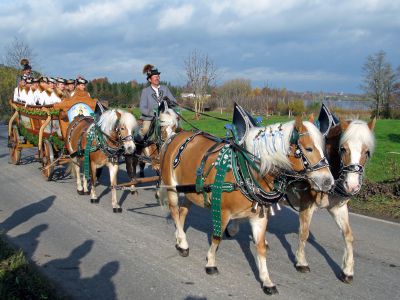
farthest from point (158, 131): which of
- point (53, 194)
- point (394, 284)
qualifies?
point (394, 284)

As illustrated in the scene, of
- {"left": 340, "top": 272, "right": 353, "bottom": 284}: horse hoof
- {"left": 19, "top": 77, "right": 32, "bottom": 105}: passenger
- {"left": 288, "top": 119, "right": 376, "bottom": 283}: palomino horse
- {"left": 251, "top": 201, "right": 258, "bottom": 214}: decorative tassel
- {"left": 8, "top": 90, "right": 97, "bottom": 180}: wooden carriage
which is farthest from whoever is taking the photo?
{"left": 19, "top": 77, "right": 32, "bottom": 105}: passenger

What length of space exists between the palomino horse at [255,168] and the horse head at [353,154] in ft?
1.14

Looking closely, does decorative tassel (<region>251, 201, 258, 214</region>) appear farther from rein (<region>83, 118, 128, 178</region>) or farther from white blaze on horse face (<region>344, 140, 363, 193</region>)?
rein (<region>83, 118, 128, 178</region>)

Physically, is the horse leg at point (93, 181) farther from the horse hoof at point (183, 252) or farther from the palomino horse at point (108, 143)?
the horse hoof at point (183, 252)

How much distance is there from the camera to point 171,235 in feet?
21.2

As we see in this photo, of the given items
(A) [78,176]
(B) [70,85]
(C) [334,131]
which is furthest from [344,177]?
(B) [70,85]

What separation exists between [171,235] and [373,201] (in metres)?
4.15

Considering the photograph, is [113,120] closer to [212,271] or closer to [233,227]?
[233,227]

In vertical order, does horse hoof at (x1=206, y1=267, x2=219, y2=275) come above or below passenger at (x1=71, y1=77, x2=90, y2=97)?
below

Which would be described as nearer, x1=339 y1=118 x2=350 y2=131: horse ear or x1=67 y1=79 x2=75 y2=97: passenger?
x1=339 y1=118 x2=350 y2=131: horse ear

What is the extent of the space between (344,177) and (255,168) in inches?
35.1

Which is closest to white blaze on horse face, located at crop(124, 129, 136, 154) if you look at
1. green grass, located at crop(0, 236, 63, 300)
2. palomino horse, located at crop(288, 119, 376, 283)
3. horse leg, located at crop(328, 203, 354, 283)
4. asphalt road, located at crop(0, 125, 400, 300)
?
asphalt road, located at crop(0, 125, 400, 300)

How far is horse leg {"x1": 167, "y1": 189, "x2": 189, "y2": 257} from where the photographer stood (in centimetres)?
570

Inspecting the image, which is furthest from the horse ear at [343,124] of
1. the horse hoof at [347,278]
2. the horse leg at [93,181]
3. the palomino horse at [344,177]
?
the horse leg at [93,181]
